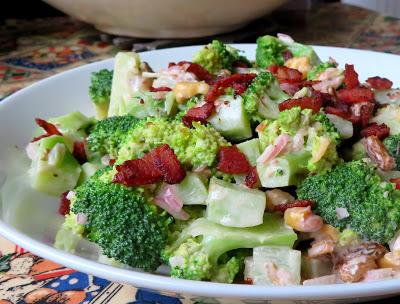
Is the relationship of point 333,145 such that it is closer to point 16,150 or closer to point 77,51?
point 16,150

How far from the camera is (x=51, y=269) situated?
1.08 m

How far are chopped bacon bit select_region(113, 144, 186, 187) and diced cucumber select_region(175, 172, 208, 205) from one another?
0.04 feet

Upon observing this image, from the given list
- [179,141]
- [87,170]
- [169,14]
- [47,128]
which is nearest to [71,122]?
[47,128]

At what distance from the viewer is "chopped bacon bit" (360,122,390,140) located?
110cm

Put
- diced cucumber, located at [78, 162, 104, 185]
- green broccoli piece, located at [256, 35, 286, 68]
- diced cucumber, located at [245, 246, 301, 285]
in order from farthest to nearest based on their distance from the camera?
green broccoli piece, located at [256, 35, 286, 68]
diced cucumber, located at [78, 162, 104, 185]
diced cucumber, located at [245, 246, 301, 285]

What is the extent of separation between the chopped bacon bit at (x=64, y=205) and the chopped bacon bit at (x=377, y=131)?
21.7 inches

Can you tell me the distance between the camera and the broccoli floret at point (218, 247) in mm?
909

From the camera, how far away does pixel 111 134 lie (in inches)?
46.3

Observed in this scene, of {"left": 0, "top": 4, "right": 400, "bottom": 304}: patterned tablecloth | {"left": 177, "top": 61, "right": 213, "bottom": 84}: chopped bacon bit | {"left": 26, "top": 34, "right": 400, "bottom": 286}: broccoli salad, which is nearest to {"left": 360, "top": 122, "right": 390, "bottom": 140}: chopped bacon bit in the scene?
{"left": 26, "top": 34, "right": 400, "bottom": 286}: broccoli salad

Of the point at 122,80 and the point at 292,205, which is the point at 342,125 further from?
the point at 122,80

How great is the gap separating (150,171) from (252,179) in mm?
164

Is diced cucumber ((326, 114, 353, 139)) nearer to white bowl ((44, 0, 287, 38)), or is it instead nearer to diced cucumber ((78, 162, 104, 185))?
diced cucumber ((78, 162, 104, 185))

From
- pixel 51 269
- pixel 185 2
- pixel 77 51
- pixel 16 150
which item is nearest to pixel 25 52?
pixel 77 51

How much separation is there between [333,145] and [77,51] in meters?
1.71
